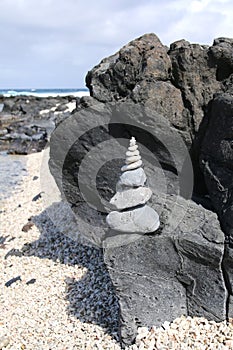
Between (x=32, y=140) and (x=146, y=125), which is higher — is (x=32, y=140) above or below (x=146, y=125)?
below

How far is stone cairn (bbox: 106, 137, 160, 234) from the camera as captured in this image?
3703 mm

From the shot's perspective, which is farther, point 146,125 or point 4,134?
point 4,134

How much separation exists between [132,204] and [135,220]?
0.16m

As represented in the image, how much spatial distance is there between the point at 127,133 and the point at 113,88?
2.11ft

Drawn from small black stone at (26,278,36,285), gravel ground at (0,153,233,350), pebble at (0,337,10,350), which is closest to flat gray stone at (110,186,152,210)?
gravel ground at (0,153,233,350)

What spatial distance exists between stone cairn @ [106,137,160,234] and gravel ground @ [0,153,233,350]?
1042 mm

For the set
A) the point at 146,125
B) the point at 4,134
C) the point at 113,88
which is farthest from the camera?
the point at 4,134

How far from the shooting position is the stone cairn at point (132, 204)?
3.70 meters

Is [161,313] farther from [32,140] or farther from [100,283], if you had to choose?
[32,140]

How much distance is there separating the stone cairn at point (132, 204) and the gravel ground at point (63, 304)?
41.0 inches

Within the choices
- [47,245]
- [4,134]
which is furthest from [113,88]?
[4,134]

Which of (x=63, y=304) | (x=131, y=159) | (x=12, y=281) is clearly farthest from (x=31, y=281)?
(x=131, y=159)

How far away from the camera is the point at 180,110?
4352 mm

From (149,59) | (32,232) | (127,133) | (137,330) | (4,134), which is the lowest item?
(4,134)
